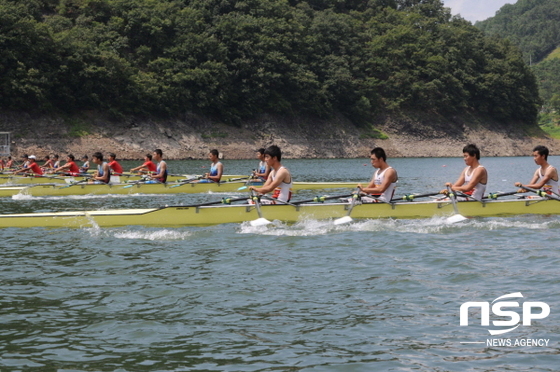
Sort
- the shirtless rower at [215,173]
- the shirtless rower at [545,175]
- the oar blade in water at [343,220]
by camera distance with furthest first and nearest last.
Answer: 1. the shirtless rower at [215,173]
2. the shirtless rower at [545,175]
3. the oar blade in water at [343,220]

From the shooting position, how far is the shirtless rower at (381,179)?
683 inches

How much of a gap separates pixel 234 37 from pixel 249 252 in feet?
227

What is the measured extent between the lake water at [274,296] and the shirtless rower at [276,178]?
43.2 inches

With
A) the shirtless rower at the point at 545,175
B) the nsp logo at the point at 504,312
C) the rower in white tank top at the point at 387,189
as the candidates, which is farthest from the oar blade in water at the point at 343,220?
the nsp logo at the point at 504,312

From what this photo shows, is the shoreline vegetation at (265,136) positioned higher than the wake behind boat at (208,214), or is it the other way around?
the shoreline vegetation at (265,136)

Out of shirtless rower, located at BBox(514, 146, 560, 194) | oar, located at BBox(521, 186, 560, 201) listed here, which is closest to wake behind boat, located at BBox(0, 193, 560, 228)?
oar, located at BBox(521, 186, 560, 201)

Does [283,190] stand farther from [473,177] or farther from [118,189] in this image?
[118,189]

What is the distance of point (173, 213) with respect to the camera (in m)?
17.2

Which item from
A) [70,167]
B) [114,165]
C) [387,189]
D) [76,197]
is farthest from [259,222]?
[70,167]

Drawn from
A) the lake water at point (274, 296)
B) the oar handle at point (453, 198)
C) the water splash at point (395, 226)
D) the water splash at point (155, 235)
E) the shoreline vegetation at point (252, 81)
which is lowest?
the lake water at point (274, 296)

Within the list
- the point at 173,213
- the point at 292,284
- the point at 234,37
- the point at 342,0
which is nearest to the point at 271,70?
the point at 234,37

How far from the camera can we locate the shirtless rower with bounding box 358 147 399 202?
1736 centimetres

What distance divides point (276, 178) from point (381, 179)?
Result: 9.37 ft

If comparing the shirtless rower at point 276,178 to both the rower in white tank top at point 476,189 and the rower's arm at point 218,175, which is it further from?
the rower's arm at point 218,175
